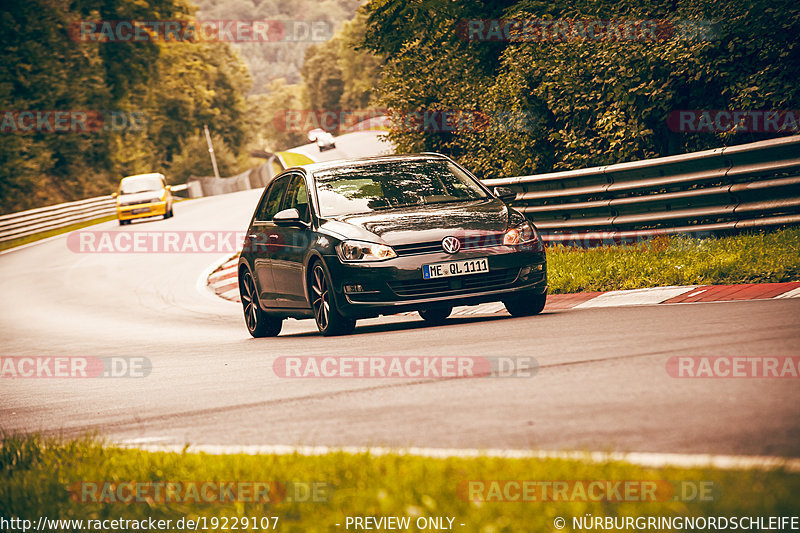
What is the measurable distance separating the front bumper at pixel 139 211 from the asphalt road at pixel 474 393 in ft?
93.3

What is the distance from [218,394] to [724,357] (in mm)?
3378

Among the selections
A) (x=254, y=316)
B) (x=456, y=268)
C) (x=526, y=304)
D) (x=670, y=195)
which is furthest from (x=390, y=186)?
(x=670, y=195)

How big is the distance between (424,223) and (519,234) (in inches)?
34.4

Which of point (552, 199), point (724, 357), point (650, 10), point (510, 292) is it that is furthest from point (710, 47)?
point (724, 357)

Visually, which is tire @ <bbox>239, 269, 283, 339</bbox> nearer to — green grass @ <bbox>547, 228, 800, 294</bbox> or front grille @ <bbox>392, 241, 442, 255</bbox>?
front grille @ <bbox>392, 241, 442, 255</bbox>

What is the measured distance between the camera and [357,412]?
6.11 meters

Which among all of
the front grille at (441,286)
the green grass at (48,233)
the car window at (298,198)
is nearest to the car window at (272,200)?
the car window at (298,198)

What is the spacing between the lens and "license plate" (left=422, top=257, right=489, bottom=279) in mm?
9750

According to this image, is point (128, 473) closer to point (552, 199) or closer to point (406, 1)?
point (552, 199)

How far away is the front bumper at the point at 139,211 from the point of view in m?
41.4
